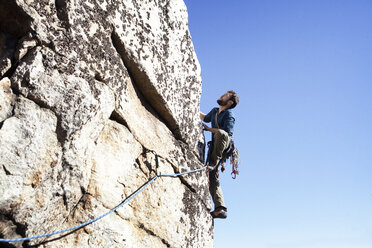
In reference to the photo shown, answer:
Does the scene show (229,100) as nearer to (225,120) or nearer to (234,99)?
(234,99)

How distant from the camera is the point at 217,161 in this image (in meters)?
6.57

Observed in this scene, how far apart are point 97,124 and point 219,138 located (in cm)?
287

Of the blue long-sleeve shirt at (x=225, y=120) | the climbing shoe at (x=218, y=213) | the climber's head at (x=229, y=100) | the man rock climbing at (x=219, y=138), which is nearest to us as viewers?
the climbing shoe at (x=218, y=213)

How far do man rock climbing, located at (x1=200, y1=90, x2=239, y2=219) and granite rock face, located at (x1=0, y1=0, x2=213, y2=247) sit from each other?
0.49 m

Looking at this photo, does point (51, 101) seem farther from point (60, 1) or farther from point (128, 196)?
point (128, 196)

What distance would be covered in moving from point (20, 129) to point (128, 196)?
64.0 inches

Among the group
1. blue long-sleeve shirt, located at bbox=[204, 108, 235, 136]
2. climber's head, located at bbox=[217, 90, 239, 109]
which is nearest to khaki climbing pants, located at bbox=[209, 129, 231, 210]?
blue long-sleeve shirt, located at bbox=[204, 108, 235, 136]

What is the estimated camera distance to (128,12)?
194 inches

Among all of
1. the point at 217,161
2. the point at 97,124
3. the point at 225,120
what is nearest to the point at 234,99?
the point at 225,120

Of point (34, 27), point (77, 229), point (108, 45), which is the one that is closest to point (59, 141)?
point (77, 229)

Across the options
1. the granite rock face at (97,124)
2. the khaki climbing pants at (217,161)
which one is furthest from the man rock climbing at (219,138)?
the granite rock face at (97,124)

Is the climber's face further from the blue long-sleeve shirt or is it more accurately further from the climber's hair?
the blue long-sleeve shirt

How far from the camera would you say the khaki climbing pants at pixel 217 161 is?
641cm

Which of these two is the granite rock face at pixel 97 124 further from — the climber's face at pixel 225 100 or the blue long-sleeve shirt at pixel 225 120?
the climber's face at pixel 225 100
